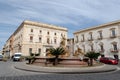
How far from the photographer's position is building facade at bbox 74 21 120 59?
39375mm

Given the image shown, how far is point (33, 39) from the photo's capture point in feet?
150

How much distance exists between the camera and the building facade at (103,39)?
3938 cm

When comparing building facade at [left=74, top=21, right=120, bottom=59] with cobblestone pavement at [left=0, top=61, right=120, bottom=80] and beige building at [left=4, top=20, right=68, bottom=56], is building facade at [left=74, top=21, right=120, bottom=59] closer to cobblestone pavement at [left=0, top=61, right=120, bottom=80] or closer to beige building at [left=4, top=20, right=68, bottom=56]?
beige building at [left=4, top=20, right=68, bottom=56]

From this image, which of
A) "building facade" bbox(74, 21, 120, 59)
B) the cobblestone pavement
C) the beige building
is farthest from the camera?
the beige building

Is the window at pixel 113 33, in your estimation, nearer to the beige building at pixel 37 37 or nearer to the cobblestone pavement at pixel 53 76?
the beige building at pixel 37 37

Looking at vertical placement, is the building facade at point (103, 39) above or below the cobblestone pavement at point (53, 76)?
above

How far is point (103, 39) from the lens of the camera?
42.9 m

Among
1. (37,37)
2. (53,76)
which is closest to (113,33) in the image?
(37,37)

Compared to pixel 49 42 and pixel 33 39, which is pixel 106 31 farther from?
pixel 33 39

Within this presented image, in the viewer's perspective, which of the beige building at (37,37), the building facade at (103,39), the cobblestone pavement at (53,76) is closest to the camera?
the cobblestone pavement at (53,76)

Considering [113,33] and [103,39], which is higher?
[113,33]

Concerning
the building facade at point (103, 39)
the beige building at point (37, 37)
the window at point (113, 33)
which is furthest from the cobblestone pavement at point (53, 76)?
the beige building at point (37, 37)

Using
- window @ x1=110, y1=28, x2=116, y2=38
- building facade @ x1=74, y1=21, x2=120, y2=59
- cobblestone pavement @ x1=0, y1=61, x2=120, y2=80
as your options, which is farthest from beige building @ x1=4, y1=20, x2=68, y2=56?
cobblestone pavement @ x1=0, y1=61, x2=120, y2=80

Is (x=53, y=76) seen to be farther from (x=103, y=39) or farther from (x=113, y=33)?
(x=103, y=39)
